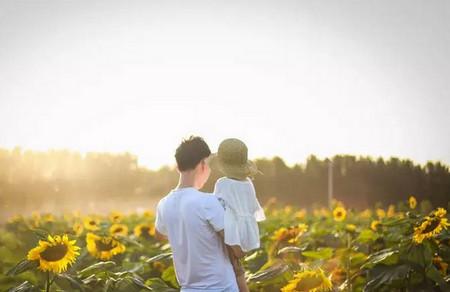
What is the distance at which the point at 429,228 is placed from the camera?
14.0 feet

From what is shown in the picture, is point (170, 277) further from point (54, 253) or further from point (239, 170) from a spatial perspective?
point (239, 170)

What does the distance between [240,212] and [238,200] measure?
0.06 meters

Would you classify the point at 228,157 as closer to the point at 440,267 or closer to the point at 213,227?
the point at 213,227

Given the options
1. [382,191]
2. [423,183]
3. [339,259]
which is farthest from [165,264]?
[382,191]

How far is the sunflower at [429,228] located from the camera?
422cm

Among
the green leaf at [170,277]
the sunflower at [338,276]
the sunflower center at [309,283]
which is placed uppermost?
the sunflower center at [309,283]

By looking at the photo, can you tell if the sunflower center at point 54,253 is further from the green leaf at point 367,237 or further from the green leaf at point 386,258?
the green leaf at point 367,237

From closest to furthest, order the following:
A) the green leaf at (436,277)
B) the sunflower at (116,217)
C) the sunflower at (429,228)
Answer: the green leaf at (436,277) → the sunflower at (429,228) → the sunflower at (116,217)

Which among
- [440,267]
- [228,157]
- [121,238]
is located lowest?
[440,267]

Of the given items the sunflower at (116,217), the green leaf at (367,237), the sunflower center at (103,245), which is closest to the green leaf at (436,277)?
the green leaf at (367,237)

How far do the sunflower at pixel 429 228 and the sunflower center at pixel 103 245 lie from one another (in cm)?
227

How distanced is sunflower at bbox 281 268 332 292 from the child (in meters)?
0.64

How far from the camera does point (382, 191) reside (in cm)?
1367

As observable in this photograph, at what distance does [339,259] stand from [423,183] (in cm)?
648
